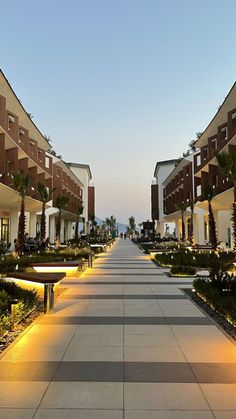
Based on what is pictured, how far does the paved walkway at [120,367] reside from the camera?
3598 mm

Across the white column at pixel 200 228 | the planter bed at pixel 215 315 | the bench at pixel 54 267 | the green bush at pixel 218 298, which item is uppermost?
the white column at pixel 200 228

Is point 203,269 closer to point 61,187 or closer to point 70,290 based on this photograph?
point 70,290

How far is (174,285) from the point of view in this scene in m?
12.5

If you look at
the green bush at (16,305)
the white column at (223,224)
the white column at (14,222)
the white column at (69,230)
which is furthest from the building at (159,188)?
the green bush at (16,305)

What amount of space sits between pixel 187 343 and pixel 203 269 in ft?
38.0

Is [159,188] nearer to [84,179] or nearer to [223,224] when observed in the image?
[84,179]

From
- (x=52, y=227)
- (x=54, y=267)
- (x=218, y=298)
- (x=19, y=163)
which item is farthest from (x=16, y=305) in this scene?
(x=52, y=227)

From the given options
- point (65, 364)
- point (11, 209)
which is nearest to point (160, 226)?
point (11, 209)

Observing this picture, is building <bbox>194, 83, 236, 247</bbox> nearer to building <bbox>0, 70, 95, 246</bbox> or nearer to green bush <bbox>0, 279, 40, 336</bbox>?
building <bbox>0, 70, 95, 246</bbox>

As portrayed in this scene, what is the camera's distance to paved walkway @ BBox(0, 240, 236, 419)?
3.60m

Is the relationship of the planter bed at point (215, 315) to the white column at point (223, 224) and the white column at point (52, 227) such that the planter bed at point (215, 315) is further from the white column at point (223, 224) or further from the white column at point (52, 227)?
the white column at point (52, 227)

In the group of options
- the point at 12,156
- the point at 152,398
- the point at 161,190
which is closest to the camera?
the point at 152,398

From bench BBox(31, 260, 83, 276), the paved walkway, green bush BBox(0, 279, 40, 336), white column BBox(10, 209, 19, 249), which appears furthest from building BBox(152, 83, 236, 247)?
the paved walkway

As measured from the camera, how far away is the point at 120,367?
4770mm
